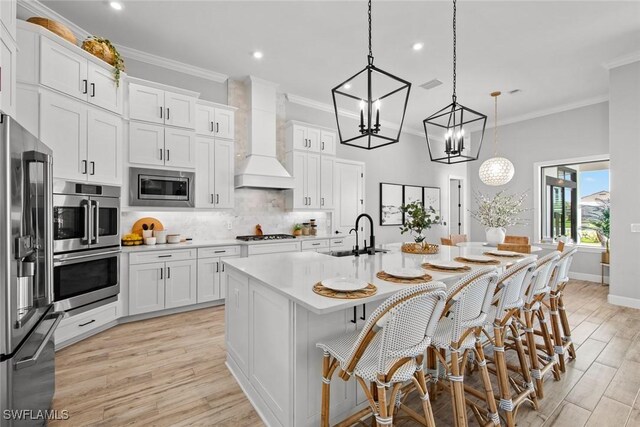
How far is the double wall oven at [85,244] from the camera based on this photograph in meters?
2.69

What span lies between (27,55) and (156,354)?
111 inches

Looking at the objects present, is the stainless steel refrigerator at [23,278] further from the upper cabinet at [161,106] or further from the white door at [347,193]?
the white door at [347,193]

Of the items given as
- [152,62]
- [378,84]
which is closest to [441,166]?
[378,84]

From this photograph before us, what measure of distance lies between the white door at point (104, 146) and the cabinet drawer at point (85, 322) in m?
1.34

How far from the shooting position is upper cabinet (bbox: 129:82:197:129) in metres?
3.58

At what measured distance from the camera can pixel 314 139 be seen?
5.27m

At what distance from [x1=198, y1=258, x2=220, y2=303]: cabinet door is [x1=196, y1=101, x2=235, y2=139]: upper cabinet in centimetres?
179

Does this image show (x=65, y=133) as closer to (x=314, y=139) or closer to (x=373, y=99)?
(x=314, y=139)

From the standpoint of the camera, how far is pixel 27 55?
2.53 m

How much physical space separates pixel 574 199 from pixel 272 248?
20.1ft

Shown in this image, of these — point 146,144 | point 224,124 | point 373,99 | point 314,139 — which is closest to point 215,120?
point 224,124

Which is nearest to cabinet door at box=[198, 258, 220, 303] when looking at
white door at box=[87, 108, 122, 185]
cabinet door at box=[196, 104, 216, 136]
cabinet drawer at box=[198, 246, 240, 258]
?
cabinet drawer at box=[198, 246, 240, 258]

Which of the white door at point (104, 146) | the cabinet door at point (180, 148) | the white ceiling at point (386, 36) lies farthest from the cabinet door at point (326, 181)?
the white door at point (104, 146)

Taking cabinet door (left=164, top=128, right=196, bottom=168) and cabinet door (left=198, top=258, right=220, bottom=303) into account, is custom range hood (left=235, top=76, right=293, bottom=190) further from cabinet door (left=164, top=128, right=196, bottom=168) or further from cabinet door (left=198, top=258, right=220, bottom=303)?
cabinet door (left=198, top=258, right=220, bottom=303)
